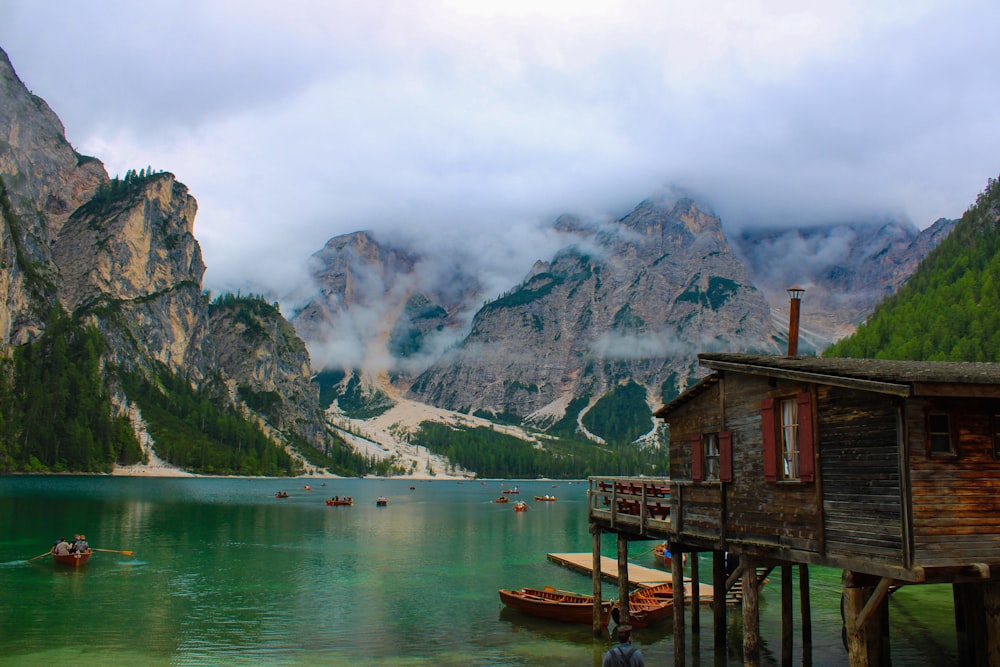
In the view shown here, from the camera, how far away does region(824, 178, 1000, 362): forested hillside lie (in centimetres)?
15488

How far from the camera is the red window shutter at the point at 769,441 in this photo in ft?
80.8

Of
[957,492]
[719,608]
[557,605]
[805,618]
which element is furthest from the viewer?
[557,605]

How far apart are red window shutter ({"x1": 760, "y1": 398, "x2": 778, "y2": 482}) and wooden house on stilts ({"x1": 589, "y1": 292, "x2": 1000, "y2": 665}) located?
44 millimetres

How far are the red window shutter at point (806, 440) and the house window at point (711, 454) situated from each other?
5951 millimetres

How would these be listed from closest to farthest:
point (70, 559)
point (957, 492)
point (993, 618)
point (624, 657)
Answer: point (624, 657), point (957, 492), point (993, 618), point (70, 559)

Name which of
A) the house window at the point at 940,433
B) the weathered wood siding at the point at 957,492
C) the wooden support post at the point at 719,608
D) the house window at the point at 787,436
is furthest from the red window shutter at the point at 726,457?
the wooden support post at the point at 719,608

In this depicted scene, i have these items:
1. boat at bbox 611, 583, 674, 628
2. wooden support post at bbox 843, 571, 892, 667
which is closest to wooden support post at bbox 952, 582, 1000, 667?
wooden support post at bbox 843, 571, 892, 667

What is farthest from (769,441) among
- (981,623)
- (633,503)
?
(633,503)

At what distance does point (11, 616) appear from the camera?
45781 millimetres

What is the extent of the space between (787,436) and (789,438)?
0.11m

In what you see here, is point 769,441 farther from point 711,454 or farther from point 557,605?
point 557,605

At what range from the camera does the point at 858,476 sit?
21375mm

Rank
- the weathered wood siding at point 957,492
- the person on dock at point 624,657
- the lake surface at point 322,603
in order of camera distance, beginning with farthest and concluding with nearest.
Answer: the lake surface at point 322,603, the weathered wood siding at point 957,492, the person on dock at point 624,657

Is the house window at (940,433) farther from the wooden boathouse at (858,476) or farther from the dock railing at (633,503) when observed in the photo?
the dock railing at (633,503)
